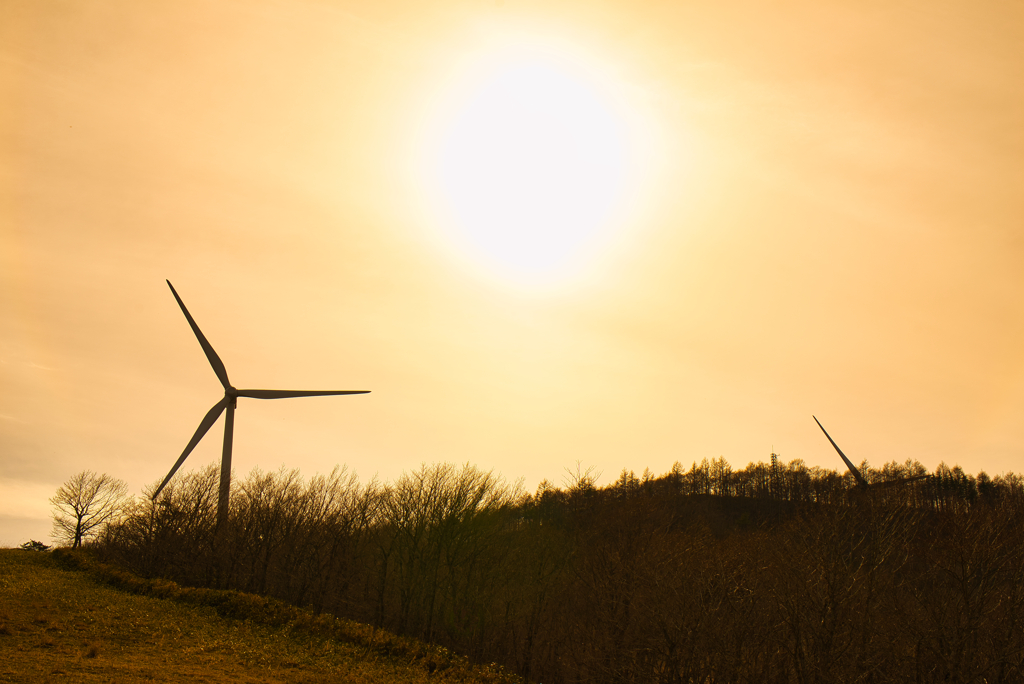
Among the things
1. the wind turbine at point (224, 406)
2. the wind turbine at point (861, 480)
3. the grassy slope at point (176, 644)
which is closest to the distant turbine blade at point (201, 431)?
the wind turbine at point (224, 406)

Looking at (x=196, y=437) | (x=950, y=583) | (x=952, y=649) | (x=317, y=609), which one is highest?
(x=196, y=437)

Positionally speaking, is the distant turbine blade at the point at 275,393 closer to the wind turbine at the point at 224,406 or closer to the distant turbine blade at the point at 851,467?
the wind turbine at the point at 224,406

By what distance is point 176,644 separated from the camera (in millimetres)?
26922

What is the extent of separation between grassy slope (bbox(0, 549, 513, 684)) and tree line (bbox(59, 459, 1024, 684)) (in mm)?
9780

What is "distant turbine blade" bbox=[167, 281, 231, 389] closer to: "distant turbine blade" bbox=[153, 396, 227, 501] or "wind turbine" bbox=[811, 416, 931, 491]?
"distant turbine blade" bbox=[153, 396, 227, 501]

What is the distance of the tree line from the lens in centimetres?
2797

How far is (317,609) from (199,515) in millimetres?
18040

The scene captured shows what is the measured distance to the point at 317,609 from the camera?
161 ft

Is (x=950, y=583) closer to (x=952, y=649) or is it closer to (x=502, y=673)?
(x=952, y=649)

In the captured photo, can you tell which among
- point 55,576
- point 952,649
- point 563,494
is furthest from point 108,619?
point 563,494

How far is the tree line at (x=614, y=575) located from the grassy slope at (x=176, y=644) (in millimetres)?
9780

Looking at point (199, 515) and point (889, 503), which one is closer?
point (889, 503)

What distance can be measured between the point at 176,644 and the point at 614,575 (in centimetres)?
2600

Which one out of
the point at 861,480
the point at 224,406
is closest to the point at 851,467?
the point at 861,480
